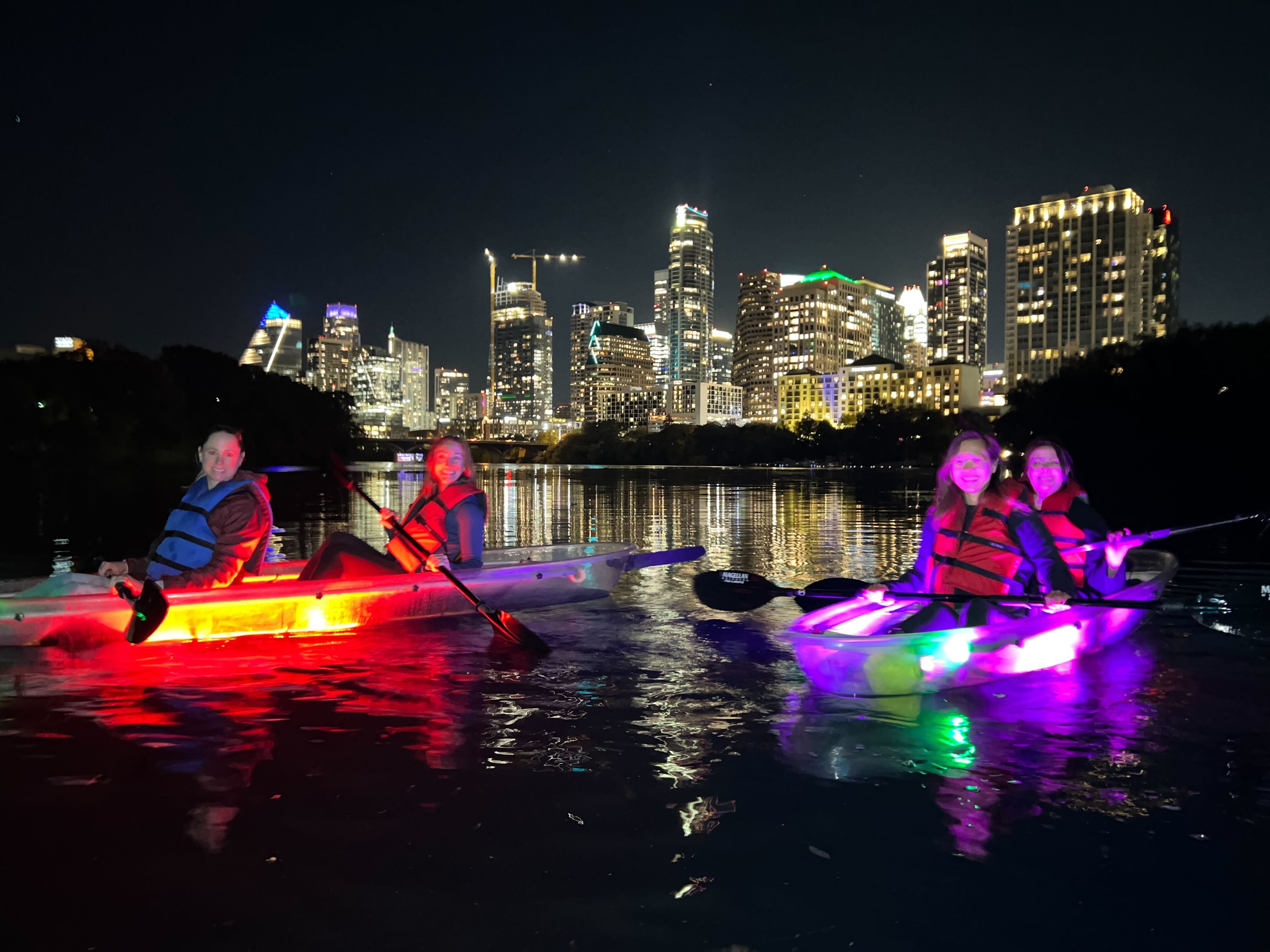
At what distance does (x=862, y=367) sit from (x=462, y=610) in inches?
7075

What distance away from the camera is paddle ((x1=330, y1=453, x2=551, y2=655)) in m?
7.34

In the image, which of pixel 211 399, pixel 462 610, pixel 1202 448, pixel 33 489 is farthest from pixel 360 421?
pixel 462 610

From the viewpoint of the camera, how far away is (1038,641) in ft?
21.0

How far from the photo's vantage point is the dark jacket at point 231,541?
6.77 metres

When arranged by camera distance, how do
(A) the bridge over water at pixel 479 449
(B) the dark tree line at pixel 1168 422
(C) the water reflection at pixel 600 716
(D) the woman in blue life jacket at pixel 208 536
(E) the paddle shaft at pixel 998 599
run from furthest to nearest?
(A) the bridge over water at pixel 479 449, (B) the dark tree line at pixel 1168 422, (D) the woman in blue life jacket at pixel 208 536, (E) the paddle shaft at pixel 998 599, (C) the water reflection at pixel 600 716

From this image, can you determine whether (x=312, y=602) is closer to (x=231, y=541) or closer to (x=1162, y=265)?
(x=231, y=541)

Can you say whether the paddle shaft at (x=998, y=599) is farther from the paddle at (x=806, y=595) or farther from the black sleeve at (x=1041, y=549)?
the black sleeve at (x=1041, y=549)

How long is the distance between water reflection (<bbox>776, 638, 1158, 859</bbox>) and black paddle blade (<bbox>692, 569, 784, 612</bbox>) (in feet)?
3.76

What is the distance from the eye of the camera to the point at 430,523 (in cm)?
816

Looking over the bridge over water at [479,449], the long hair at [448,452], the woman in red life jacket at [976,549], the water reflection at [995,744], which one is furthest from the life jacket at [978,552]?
the bridge over water at [479,449]

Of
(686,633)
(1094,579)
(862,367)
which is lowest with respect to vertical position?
(686,633)

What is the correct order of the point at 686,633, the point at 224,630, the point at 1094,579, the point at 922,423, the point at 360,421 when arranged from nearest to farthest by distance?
the point at 224,630 → the point at 1094,579 → the point at 686,633 → the point at 922,423 → the point at 360,421

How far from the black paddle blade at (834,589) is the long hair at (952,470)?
0.81 metres

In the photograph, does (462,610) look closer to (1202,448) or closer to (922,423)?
(1202,448)
